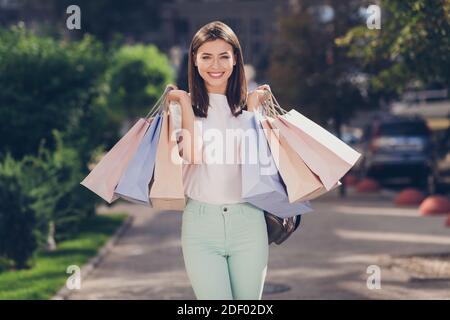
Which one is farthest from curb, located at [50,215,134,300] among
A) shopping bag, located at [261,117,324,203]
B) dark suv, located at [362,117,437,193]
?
dark suv, located at [362,117,437,193]

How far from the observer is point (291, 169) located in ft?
17.9

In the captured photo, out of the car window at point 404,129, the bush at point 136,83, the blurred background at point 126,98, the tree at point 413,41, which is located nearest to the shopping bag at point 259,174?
the blurred background at point 126,98

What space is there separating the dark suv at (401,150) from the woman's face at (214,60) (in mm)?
20594

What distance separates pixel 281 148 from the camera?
548 centimetres

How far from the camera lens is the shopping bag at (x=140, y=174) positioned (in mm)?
5398

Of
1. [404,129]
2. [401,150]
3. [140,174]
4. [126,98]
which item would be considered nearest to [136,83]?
[126,98]

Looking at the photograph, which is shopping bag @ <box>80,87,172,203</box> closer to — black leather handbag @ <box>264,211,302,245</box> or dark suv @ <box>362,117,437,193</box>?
black leather handbag @ <box>264,211,302,245</box>

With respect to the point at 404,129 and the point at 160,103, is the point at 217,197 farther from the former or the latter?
the point at 404,129

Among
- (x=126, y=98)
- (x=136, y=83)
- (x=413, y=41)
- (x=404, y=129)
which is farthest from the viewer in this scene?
(x=136, y=83)

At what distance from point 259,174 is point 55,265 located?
8909mm

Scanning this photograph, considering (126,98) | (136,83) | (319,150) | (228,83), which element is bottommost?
(319,150)

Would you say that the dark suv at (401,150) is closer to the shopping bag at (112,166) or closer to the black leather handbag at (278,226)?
the black leather handbag at (278,226)

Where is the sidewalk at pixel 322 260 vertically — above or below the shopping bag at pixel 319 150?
below

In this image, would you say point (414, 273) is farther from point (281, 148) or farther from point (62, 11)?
point (62, 11)
